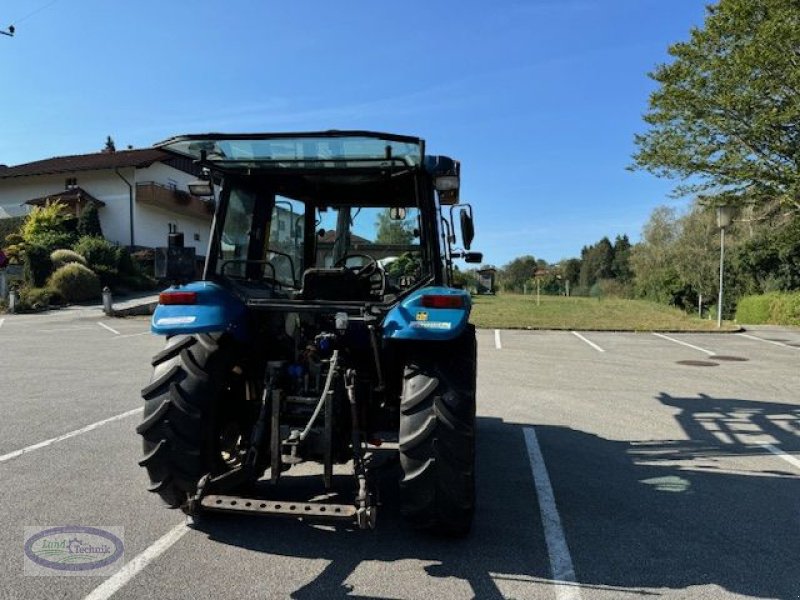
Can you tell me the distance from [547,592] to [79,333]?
53.8ft

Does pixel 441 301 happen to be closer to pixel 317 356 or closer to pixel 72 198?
pixel 317 356

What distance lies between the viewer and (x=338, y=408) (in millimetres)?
3904

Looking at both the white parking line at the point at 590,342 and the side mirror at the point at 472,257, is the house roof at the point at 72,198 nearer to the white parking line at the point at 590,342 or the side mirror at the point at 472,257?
the white parking line at the point at 590,342

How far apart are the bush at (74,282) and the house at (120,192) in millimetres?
7369

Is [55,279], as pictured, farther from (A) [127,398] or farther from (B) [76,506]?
(B) [76,506]

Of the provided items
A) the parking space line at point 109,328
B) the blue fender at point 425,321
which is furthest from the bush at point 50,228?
the blue fender at point 425,321

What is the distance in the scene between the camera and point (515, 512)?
442 centimetres

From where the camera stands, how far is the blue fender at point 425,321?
12.2 feet

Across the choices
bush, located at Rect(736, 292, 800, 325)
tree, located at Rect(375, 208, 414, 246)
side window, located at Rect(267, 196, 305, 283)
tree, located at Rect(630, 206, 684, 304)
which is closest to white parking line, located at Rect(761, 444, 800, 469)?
tree, located at Rect(375, 208, 414, 246)

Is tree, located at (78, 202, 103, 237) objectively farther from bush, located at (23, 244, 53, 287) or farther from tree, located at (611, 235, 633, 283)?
tree, located at (611, 235, 633, 283)

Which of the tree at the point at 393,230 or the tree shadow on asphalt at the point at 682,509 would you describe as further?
the tree at the point at 393,230

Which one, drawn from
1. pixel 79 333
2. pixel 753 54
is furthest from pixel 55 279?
pixel 753 54

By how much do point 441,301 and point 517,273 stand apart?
8135 centimetres

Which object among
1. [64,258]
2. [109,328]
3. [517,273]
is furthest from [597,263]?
[109,328]
